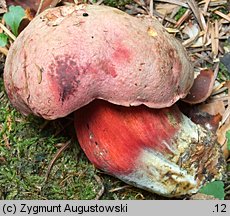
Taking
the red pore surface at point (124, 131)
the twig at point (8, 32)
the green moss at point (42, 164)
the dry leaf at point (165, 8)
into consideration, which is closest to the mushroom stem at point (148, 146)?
the red pore surface at point (124, 131)

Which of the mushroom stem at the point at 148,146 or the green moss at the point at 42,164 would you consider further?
the green moss at the point at 42,164

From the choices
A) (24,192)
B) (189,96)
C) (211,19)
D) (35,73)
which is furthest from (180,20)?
(24,192)

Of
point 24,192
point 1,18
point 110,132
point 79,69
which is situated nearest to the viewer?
point 79,69

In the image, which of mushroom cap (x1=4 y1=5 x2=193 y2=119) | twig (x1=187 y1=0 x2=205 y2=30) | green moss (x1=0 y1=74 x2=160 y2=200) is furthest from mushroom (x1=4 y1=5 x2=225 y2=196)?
twig (x1=187 y1=0 x2=205 y2=30)

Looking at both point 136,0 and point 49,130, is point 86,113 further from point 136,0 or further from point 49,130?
point 136,0

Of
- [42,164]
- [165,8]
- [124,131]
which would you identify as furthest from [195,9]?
[42,164]

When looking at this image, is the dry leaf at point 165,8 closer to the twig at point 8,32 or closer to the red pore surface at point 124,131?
the red pore surface at point 124,131

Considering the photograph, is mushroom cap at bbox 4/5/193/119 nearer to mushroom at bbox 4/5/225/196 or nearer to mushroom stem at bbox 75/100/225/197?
mushroom at bbox 4/5/225/196
